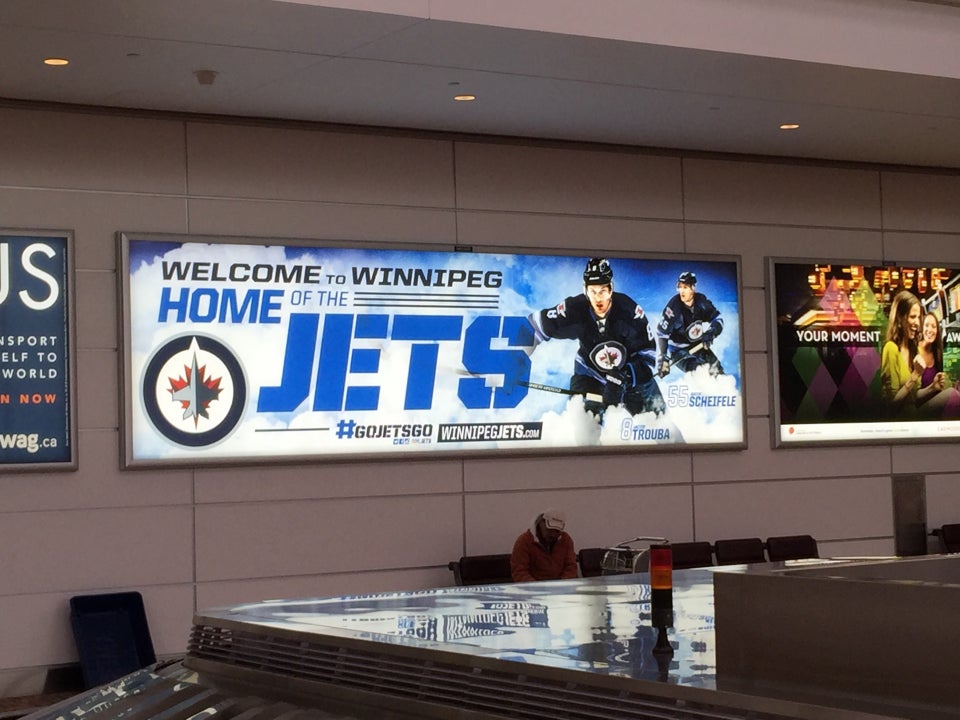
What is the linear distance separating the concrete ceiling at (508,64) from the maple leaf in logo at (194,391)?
1870 millimetres

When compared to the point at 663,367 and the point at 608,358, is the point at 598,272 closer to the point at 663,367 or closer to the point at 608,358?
the point at 608,358

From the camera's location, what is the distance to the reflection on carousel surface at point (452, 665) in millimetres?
3959

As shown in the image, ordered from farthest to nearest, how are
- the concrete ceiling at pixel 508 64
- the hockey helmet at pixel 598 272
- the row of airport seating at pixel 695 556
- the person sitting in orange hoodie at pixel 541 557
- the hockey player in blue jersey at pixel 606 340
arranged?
1. the hockey helmet at pixel 598 272
2. the hockey player in blue jersey at pixel 606 340
3. the row of airport seating at pixel 695 556
4. the person sitting in orange hoodie at pixel 541 557
5. the concrete ceiling at pixel 508 64

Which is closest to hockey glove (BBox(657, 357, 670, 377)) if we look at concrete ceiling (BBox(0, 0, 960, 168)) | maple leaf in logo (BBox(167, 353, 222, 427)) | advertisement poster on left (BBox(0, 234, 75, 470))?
concrete ceiling (BBox(0, 0, 960, 168))

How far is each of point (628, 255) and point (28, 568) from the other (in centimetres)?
528

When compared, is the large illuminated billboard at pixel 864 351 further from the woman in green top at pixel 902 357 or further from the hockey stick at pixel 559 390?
the hockey stick at pixel 559 390

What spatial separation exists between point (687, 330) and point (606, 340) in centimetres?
79

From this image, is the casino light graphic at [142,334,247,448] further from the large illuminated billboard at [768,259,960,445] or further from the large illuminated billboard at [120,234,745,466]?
the large illuminated billboard at [768,259,960,445]

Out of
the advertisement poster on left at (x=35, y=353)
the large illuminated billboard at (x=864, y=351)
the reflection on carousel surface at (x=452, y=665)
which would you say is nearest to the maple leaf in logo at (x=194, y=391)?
the advertisement poster on left at (x=35, y=353)

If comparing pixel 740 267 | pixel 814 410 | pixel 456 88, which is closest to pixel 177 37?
pixel 456 88

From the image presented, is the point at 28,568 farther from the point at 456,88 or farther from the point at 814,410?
the point at 814,410

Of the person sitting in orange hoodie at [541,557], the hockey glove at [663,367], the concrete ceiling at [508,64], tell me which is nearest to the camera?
the concrete ceiling at [508,64]

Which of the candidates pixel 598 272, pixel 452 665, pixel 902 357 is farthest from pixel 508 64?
pixel 902 357

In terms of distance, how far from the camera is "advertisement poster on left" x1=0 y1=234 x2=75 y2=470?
9125mm
